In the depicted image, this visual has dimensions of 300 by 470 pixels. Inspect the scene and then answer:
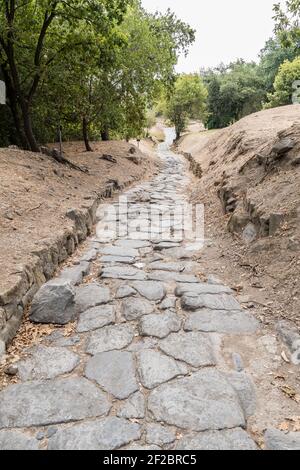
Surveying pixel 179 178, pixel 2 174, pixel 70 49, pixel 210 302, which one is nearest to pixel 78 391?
pixel 210 302

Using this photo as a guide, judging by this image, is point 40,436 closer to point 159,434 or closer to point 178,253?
point 159,434

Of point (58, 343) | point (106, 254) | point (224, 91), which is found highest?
point (224, 91)

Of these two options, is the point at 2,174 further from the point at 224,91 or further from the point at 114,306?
the point at 224,91

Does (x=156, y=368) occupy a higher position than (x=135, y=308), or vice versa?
(x=135, y=308)

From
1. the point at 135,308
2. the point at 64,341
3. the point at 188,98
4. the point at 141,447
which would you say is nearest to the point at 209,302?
the point at 135,308

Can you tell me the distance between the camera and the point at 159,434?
219 centimetres

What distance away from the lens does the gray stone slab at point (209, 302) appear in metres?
3.80

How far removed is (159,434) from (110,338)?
45.7 inches

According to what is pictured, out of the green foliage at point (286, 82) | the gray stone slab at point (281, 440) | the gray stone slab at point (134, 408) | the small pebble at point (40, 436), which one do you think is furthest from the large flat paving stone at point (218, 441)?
the green foliage at point (286, 82)

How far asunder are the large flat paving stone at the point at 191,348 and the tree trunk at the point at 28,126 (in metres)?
7.98

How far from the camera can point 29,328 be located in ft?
11.0

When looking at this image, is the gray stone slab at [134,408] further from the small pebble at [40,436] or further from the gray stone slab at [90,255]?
the gray stone slab at [90,255]

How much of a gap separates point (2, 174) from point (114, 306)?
4.04m

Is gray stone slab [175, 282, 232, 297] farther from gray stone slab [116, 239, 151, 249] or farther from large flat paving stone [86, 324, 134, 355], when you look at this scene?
gray stone slab [116, 239, 151, 249]
